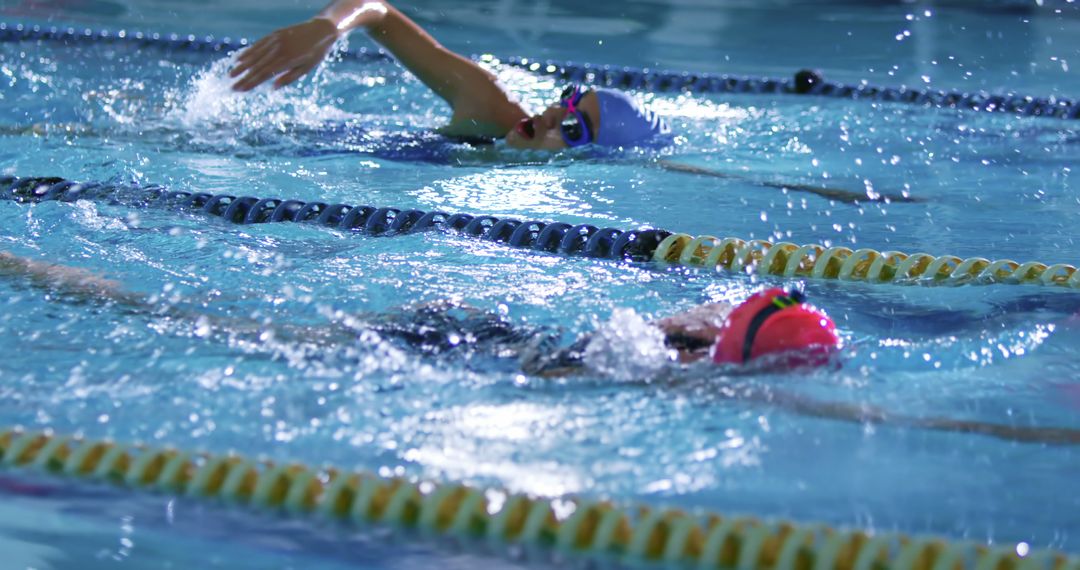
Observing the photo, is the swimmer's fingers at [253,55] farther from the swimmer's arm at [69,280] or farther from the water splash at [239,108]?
the water splash at [239,108]

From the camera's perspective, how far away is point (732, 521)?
5.78 ft

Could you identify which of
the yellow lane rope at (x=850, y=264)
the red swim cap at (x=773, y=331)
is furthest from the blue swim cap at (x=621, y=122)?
the red swim cap at (x=773, y=331)

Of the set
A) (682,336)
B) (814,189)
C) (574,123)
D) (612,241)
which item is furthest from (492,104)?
(682,336)

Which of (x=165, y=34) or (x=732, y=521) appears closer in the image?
(x=732, y=521)

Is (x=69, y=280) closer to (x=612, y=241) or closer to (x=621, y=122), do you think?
(x=612, y=241)

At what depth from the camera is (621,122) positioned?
14.4ft

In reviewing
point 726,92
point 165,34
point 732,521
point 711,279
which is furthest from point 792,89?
point 732,521

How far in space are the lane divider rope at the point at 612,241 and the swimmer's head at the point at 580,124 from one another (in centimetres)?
93

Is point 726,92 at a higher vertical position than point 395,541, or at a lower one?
higher

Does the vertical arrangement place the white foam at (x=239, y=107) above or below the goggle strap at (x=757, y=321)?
above

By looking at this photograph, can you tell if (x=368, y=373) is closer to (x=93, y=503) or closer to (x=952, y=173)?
(x=93, y=503)

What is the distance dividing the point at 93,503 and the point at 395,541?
0.45 meters

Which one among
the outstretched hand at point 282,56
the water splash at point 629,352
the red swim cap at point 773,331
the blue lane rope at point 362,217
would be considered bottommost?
the water splash at point 629,352

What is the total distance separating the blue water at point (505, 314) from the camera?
1.92 metres
